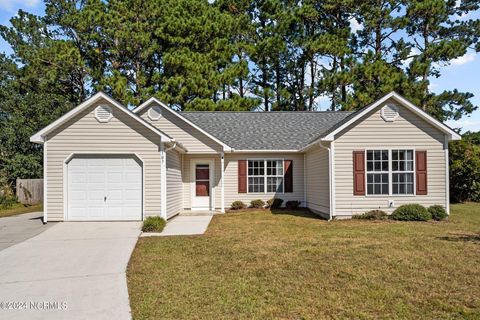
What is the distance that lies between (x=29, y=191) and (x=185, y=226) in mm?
14643

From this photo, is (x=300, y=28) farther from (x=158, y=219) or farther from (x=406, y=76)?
(x=158, y=219)

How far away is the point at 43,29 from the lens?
33688 mm

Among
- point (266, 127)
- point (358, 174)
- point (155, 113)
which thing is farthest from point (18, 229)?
point (266, 127)

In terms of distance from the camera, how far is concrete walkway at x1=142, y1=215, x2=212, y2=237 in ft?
39.9

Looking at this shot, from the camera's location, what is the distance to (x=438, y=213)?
14.8 metres

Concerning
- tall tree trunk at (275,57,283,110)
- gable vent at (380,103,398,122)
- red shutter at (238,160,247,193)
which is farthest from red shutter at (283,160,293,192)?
tall tree trunk at (275,57,283,110)

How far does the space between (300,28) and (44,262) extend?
1136 inches

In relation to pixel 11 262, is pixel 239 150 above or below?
above

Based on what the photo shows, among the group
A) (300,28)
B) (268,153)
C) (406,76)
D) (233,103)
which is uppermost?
(300,28)

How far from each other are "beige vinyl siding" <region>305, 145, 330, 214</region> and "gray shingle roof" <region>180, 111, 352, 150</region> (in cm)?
141

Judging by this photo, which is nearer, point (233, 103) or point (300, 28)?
point (233, 103)

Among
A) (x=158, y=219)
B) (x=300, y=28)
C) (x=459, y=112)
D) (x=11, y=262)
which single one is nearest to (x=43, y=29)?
(x=300, y=28)

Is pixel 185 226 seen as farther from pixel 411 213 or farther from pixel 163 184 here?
pixel 411 213

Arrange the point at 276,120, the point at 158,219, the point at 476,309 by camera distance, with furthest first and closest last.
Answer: the point at 276,120
the point at 158,219
the point at 476,309
